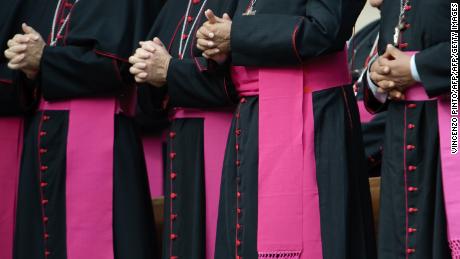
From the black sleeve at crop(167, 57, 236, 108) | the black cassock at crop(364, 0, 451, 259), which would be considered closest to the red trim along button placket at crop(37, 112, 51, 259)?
the black sleeve at crop(167, 57, 236, 108)

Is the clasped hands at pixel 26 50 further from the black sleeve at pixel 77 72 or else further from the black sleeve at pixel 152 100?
the black sleeve at pixel 152 100

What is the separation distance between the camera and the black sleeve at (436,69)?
3.59 m

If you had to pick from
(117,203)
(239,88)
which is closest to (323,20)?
(239,88)

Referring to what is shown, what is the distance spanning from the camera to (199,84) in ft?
14.6

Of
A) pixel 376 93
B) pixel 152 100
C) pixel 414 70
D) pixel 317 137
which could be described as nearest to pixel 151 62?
pixel 152 100

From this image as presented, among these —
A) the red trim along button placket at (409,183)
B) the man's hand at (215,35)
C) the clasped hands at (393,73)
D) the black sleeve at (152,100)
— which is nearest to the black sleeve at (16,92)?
the black sleeve at (152,100)

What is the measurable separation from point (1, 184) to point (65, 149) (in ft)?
1.69

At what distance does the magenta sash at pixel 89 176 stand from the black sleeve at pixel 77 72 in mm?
108

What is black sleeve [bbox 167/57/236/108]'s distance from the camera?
437 cm

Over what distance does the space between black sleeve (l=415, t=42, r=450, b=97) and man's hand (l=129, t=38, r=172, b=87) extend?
53.9 inches

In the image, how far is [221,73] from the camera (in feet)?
14.3

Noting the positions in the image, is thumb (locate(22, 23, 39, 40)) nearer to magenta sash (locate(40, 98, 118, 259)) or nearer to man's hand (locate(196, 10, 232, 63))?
magenta sash (locate(40, 98, 118, 259))

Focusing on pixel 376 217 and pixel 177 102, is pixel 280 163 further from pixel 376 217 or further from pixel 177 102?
pixel 376 217

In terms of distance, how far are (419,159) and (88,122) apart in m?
1.90
